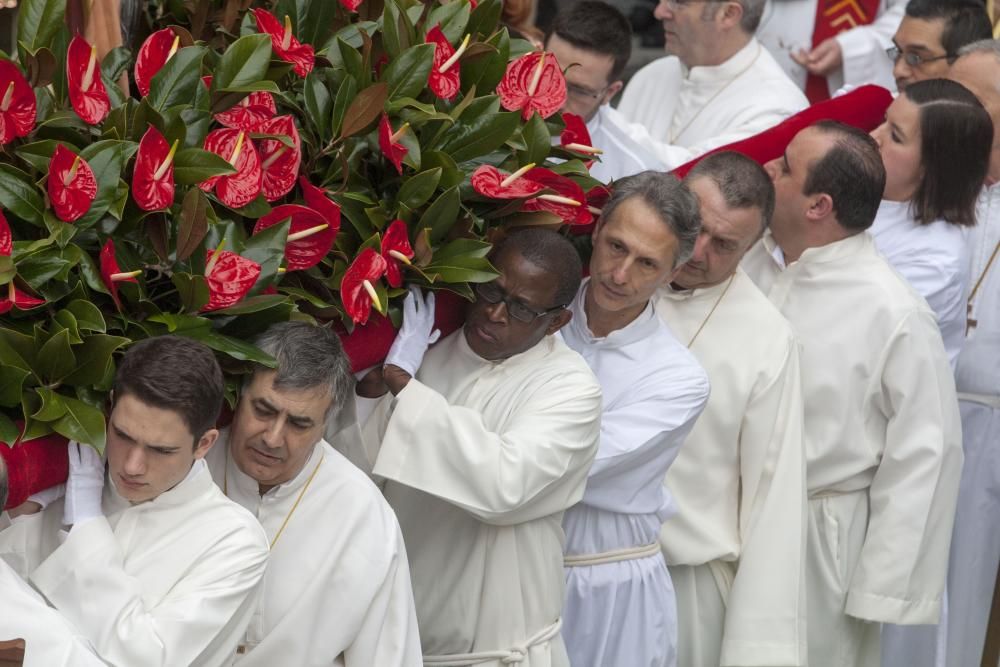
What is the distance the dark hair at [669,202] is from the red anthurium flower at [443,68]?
1.96 ft

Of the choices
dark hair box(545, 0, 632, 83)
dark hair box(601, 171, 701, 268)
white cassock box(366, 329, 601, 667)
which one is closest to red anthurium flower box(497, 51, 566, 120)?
dark hair box(601, 171, 701, 268)

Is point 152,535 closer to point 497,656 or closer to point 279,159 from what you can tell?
point 279,159

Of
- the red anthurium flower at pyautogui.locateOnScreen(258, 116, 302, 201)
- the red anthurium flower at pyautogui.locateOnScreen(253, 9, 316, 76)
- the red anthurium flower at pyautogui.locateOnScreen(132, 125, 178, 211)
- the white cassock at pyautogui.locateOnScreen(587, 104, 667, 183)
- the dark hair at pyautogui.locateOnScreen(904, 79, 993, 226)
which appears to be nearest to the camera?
the red anthurium flower at pyautogui.locateOnScreen(132, 125, 178, 211)

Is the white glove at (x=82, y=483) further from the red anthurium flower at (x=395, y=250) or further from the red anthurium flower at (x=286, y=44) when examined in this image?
the red anthurium flower at (x=286, y=44)

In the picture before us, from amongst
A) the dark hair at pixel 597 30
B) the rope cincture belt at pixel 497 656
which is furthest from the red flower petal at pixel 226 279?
the dark hair at pixel 597 30

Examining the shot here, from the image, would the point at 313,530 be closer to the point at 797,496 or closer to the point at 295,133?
the point at 295,133

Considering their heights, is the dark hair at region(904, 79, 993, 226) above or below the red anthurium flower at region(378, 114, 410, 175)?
below

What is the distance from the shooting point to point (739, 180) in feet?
15.7

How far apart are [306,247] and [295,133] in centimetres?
25

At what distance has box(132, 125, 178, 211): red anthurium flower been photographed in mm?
3410

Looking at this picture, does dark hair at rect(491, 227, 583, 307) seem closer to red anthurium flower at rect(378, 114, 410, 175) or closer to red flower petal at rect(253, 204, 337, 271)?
red anthurium flower at rect(378, 114, 410, 175)

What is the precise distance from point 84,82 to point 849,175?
2.47 meters

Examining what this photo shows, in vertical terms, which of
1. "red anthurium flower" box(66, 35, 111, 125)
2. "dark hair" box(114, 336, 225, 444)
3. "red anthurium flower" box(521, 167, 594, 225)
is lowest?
"red anthurium flower" box(521, 167, 594, 225)

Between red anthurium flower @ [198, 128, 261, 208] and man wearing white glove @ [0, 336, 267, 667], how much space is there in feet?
1.29
